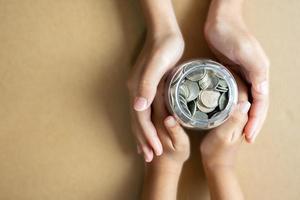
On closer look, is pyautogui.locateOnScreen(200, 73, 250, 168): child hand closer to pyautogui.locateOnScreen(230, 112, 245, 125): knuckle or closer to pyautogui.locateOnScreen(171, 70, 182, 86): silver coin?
pyautogui.locateOnScreen(230, 112, 245, 125): knuckle

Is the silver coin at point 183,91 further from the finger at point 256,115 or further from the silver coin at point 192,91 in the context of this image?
the finger at point 256,115

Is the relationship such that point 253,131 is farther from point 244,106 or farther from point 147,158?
point 147,158

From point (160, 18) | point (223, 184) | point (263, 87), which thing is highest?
point (160, 18)

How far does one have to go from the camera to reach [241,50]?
0.56 meters

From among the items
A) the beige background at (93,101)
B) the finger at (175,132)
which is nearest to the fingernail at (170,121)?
the finger at (175,132)

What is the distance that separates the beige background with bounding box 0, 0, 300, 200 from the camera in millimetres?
651

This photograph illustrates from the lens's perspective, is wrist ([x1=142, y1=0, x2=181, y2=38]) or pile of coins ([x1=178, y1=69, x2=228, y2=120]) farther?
wrist ([x1=142, y1=0, x2=181, y2=38])

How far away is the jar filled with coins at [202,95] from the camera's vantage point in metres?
0.51

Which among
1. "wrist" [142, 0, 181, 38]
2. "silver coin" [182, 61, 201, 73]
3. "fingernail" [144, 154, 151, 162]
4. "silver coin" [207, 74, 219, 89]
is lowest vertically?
"fingernail" [144, 154, 151, 162]

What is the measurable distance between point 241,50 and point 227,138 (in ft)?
0.45

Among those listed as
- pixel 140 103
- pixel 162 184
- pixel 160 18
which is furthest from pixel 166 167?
pixel 160 18

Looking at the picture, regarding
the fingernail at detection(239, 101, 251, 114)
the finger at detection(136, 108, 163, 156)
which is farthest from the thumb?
the finger at detection(136, 108, 163, 156)

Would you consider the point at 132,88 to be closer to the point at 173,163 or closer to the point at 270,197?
the point at 173,163

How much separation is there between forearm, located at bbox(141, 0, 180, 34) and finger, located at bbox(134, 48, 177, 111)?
0.06 m
